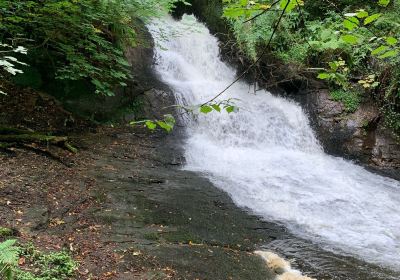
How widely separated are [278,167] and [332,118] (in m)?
3.76

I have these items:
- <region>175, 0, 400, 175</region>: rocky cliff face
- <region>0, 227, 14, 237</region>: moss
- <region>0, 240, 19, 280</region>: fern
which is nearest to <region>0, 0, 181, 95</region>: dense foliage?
<region>0, 227, 14, 237</region>: moss

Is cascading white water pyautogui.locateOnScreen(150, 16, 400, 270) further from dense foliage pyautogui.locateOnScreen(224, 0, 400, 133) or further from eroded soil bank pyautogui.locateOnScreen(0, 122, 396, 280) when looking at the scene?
dense foliage pyautogui.locateOnScreen(224, 0, 400, 133)

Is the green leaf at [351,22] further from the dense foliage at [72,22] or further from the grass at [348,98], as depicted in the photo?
the grass at [348,98]

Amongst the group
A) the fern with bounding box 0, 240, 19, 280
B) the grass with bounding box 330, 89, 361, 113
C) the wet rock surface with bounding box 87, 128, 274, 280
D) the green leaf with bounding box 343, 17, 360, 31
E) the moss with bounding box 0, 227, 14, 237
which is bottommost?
the wet rock surface with bounding box 87, 128, 274, 280

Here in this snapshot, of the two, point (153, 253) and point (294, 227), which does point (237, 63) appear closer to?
point (294, 227)

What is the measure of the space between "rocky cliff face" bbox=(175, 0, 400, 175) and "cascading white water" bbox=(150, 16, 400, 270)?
1.31 feet

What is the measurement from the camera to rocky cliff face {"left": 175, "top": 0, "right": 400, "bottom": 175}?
11875 mm

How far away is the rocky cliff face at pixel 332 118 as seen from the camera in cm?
1188

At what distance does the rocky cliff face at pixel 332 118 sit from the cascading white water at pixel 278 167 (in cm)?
40

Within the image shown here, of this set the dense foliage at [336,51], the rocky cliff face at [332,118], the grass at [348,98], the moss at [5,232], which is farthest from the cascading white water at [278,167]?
the moss at [5,232]

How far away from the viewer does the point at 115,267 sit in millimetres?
4297

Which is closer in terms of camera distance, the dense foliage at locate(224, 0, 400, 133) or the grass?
the dense foliage at locate(224, 0, 400, 133)

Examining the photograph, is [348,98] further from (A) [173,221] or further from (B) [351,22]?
(B) [351,22]

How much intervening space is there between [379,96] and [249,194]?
718 cm
